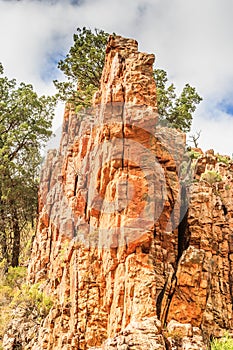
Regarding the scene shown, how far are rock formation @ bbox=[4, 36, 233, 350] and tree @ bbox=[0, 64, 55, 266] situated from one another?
7072 mm

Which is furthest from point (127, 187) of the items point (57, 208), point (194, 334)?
point (57, 208)

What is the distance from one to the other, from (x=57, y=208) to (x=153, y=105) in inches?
309

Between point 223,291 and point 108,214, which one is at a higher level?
point 108,214

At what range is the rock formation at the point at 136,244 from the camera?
13.2 meters

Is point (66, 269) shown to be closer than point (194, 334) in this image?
No

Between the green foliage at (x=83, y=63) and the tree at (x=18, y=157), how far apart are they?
5.32 feet

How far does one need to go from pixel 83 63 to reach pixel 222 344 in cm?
1841

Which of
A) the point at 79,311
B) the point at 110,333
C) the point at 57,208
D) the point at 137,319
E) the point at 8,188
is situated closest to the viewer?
the point at 137,319

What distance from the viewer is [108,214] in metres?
14.8

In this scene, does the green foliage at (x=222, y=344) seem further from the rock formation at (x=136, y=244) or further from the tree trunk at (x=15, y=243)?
the tree trunk at (x=15, y=243)

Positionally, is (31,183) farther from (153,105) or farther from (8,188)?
(153,105)

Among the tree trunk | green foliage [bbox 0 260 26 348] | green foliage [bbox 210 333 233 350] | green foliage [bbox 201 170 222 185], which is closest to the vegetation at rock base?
green foliage [bbox 0 260 26 348]

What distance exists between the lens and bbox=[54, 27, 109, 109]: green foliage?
26.6 m

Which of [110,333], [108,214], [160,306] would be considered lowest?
[110,333]
